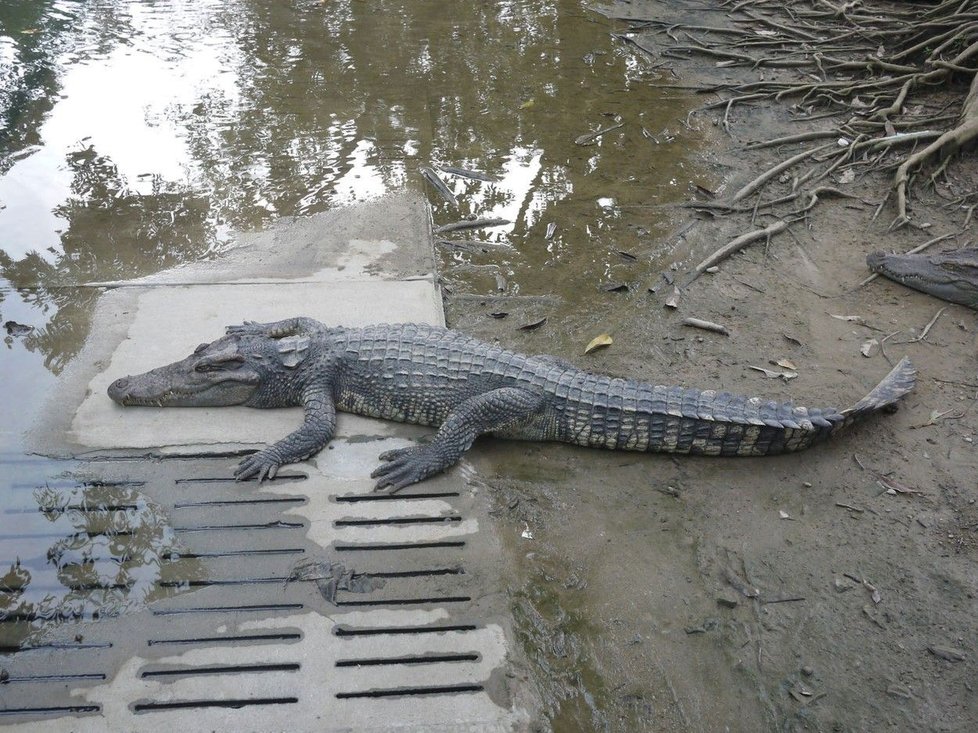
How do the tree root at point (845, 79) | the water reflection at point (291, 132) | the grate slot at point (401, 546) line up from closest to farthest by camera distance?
the grate slot at point (401, 546), the water reflection at point (291, 132), the tree root at point (845, 79)

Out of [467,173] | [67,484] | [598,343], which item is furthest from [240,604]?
[467,173]

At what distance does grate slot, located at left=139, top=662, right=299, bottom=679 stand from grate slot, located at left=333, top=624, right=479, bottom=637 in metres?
0.23

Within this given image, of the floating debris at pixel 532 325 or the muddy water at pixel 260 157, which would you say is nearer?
the muddy water at pixel 260 157

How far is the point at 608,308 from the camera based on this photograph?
5.11m

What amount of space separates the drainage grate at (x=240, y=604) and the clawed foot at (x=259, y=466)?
6cm

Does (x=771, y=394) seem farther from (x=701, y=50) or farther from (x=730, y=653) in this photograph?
(x=701, y=50)

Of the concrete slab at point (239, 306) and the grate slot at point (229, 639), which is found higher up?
the concrete slab at point (239, 306)

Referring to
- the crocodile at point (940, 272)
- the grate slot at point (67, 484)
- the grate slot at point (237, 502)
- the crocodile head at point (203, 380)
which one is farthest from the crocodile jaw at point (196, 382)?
the crocodile at point (940, 272)

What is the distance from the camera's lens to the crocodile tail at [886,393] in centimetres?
403

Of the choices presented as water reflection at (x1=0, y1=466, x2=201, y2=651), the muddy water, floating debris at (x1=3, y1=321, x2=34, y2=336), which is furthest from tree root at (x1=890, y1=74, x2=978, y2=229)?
floating debris at (x1=3, y1=321, x2=34, y2=336)

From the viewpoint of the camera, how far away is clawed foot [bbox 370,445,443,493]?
12.2 feet

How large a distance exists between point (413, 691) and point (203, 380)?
2.24 metres

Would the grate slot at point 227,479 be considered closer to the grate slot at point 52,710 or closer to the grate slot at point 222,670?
the grate slot at point 222,670

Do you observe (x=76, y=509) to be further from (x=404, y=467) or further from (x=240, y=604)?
(x=404, y=467)
